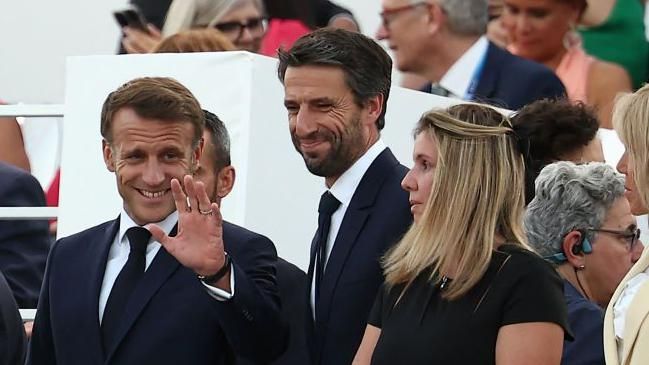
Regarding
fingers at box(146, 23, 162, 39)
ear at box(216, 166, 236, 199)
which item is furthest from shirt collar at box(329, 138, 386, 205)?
fingers at box(146, 23, 162, 39)

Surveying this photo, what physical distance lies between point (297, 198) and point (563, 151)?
102cm

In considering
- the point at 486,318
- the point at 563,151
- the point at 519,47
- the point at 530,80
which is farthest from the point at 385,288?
the point at 519,47

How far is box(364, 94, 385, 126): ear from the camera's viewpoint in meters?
5.44

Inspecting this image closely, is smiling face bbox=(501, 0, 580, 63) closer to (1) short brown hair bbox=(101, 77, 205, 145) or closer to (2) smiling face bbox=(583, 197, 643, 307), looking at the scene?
(2) smiling face bbox=(583, 197, 643, 307)

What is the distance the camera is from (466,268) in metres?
4.77

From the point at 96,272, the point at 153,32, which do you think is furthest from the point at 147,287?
the point at 153,32

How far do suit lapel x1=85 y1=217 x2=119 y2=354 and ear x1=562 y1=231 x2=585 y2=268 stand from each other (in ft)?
4.52

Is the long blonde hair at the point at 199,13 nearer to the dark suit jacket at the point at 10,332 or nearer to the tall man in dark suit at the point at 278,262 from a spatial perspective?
the tall man in dark suit at the point at 278,262

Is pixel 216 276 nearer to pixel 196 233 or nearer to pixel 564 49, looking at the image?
pixel 196 233

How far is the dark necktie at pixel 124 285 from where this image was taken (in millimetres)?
5117

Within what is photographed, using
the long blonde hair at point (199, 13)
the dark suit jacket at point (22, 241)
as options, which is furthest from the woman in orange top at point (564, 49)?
the dark suit jacket at point (22, 241)

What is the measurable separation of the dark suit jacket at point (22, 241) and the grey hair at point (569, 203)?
239cm

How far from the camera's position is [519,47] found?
26.5 ft

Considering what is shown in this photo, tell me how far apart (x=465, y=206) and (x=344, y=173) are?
2.22ft
